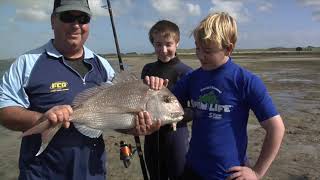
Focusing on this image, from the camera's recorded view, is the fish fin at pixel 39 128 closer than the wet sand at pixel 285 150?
Yes

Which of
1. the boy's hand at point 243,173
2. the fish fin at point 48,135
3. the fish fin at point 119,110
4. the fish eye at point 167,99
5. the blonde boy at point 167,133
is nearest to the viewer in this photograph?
the fish fin at point 48,135

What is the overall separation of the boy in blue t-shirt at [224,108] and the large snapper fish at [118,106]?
0.94ft

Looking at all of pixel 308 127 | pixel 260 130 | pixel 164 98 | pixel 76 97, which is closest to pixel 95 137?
pixel 76 97

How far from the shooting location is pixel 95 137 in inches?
144

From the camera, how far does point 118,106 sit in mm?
3600

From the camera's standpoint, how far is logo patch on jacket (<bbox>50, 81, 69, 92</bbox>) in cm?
359

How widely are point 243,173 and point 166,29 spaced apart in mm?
2633

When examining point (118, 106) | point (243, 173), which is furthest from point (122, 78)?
point (243, 173)

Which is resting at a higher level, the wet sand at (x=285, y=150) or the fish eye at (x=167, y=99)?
the fish eye at (x=167, y=99)

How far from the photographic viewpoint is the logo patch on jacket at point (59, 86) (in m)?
3.59

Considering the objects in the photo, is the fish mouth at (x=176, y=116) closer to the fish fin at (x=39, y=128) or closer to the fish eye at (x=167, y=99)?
the fish eye at (x=167, y=99)

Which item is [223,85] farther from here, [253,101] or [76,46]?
[76,46]

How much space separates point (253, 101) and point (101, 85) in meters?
1.30

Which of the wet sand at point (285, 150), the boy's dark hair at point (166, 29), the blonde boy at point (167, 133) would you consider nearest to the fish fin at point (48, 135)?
the blonde boy at point (167, 133)
